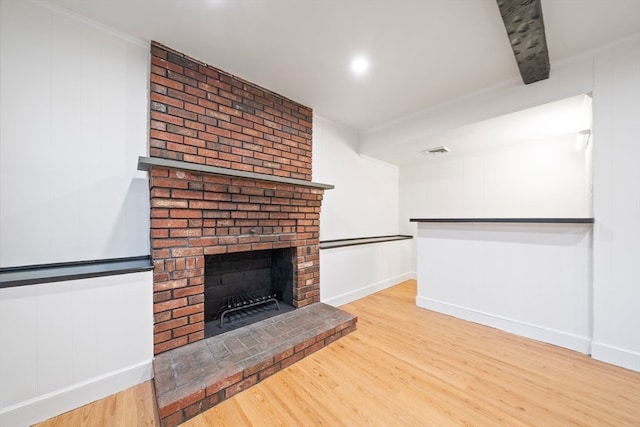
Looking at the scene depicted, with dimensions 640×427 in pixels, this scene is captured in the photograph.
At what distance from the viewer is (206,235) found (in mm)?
1967

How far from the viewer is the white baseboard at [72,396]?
127cm

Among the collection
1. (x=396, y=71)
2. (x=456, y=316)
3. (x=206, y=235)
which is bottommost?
(x=456, y=316)

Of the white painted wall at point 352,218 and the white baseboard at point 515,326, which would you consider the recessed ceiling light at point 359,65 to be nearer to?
the white painted wall at point 352,218

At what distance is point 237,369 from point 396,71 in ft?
9.37

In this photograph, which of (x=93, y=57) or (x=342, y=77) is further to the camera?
(x=342, y=77)

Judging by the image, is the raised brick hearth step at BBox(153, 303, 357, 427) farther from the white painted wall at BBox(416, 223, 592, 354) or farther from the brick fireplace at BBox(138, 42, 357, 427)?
the white painted wall at BBox(416, 223, 592, 354)

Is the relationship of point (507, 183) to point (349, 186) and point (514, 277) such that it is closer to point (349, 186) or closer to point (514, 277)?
point (514, 277)

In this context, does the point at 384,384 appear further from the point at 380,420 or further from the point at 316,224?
Answer: the point at 316,224

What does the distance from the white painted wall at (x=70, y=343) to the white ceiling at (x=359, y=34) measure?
1.84 metres

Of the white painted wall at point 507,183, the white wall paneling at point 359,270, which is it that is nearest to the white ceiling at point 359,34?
the white painted wall at point 507,183

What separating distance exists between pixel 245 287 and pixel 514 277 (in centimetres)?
283

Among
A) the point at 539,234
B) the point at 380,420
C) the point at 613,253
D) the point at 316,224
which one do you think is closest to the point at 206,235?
the point at 316,224

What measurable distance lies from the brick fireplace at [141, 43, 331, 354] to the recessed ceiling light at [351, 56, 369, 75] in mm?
912

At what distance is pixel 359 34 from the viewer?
1.83 m
